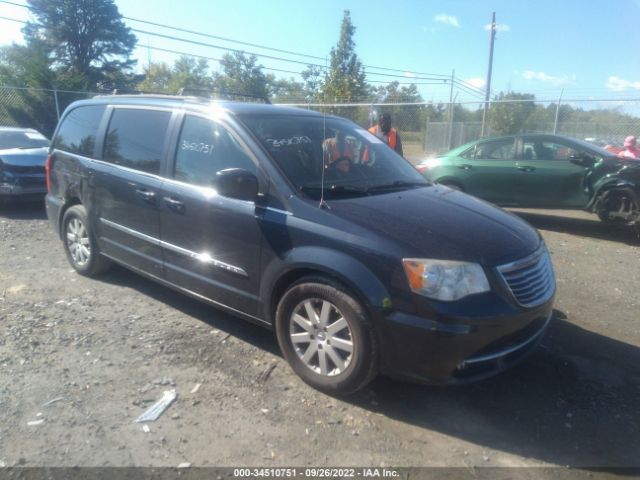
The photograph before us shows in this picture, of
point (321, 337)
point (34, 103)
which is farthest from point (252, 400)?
point (34, 103)

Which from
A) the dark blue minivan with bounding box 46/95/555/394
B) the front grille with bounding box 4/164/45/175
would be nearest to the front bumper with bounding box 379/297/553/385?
the dark blue minivan with bounding box 46/95/555/394

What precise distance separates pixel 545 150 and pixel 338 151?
5.63 metres

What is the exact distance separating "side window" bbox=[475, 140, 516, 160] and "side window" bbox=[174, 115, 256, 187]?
626 cm

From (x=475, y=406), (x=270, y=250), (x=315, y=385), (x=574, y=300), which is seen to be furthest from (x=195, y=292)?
(x=574, y=300)

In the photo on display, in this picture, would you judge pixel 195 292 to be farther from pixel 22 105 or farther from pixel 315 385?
pixel 22 105

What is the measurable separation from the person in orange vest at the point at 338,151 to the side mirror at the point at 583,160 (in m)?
5.19

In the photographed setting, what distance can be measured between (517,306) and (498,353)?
299 mm

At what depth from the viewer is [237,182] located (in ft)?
10.5

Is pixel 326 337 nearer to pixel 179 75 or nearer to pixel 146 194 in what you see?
pixel 146 194

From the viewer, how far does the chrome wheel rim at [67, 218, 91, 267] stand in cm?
514

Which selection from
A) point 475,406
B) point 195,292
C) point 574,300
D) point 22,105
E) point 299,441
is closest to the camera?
point 299,441

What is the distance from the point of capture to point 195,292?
393cm

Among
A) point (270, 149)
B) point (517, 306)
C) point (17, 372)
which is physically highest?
point (270, 149)

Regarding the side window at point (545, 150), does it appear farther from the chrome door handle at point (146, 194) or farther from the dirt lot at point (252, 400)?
the chrome door handle at point (146, 194)
